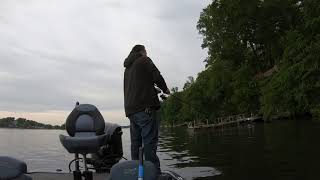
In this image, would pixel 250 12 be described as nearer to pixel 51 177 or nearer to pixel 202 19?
pixel 202 19

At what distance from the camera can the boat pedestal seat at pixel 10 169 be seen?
21.7 ft

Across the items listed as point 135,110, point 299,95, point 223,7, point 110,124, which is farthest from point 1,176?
point 223,7

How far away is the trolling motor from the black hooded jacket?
67 cm

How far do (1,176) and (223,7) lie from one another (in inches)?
2785

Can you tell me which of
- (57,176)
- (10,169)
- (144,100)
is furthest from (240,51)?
(10,169)

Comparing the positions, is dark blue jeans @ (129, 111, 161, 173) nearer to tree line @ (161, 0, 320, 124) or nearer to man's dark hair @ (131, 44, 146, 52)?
man's dark hair @ (131, 44, 146, 52)

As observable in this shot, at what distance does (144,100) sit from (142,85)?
248mm

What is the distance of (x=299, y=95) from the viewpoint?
49812 mm

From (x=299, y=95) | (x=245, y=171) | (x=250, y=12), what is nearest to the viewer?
(x=245, y=171)

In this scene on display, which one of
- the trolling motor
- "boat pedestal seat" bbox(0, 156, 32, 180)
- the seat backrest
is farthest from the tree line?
"boat pedestal seat" bbox(0, 156, 32, 180)

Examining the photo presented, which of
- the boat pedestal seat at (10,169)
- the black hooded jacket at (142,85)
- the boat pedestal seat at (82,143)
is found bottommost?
the boat pedestal seat at (10,169)

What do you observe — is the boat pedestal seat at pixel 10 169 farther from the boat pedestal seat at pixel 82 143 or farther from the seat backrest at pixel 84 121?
the seat backrest at pixel 84 121

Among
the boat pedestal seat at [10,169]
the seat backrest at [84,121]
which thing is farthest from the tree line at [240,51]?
the boat pedestal seat at [10,169]

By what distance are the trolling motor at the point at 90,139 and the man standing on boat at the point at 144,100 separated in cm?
60
